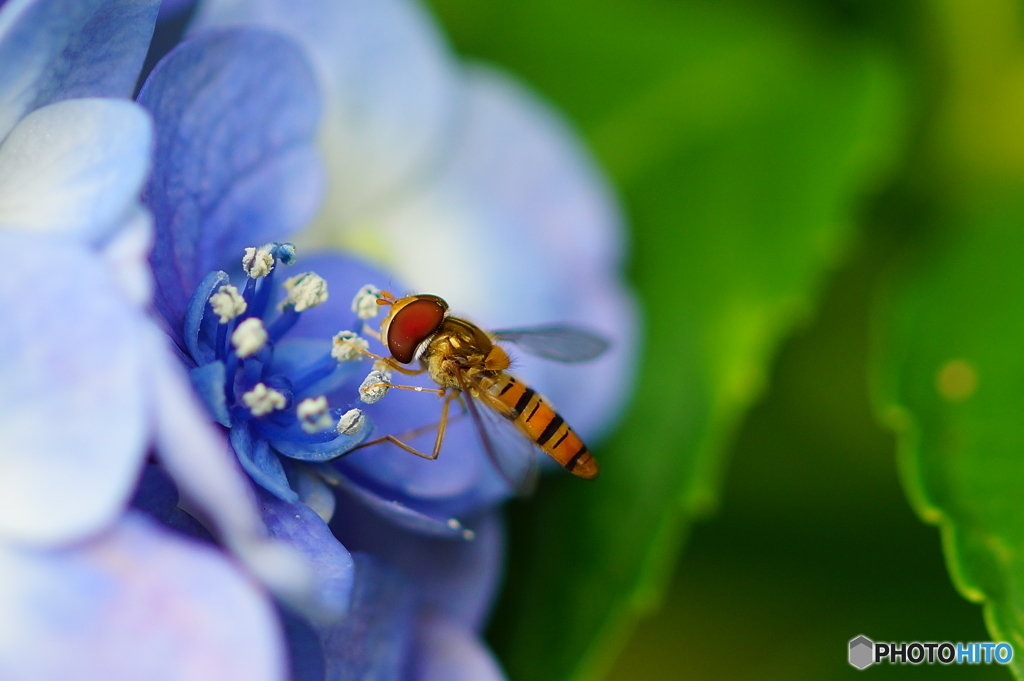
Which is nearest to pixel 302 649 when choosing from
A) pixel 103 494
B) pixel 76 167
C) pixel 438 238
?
pixel 103 494

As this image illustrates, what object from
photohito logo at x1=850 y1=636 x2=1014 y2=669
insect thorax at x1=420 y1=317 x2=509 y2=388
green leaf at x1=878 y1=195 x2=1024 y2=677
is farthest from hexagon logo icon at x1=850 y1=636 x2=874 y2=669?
insect thorax at x1=420 y1=317 x2=509 y2=388

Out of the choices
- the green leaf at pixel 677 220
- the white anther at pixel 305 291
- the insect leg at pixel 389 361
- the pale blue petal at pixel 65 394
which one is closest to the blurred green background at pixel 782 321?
the green leaf at pixel 677 220

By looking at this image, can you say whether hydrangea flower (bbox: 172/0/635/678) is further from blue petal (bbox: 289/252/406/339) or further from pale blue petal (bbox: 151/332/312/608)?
pale blue petal (bbox: 151/332/312/608)

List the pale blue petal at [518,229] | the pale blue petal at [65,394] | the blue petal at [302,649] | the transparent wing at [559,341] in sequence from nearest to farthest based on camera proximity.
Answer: the pale blue petal at [65,394], the blue petal at [302,649], the transparent wing at [559,341], the pale blue petal at [518,229]

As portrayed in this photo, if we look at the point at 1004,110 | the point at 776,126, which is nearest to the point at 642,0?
the point at 776,126

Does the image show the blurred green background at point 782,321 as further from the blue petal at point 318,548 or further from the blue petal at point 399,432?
the blue petal at point 318,548

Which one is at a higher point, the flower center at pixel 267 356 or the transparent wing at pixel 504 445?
the flower center at pixel 267 356

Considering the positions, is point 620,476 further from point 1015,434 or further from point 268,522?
point 268,522
